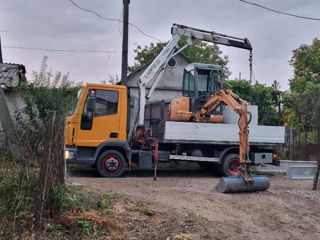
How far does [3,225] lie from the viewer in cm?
467

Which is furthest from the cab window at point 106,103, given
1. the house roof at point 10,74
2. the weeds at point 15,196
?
the weeds at point 15,196

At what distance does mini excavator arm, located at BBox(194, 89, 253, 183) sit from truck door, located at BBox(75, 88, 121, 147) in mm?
3000

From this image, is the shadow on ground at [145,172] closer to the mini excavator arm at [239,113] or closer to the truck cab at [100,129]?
the truck cab at [100,129]

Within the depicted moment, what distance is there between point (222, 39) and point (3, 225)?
1067 centimetres

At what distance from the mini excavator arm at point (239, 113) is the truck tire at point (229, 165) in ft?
4.82

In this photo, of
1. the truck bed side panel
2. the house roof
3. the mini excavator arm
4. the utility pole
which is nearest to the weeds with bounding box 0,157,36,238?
the mini excavator arm

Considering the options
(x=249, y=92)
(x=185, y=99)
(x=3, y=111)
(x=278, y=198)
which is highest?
(x=249, y=92)

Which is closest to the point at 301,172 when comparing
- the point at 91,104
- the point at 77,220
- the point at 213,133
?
the point at 213,133

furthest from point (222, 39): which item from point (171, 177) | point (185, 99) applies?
point (171, 177)

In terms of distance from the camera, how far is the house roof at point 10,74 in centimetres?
1360

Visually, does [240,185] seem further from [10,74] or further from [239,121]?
[10,74]

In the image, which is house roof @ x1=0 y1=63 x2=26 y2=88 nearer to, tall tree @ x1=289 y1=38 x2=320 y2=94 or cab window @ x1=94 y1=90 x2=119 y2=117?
cab window @ x1=94 y1=90 x2=119 y2=117

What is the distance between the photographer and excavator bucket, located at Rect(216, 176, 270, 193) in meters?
8.54

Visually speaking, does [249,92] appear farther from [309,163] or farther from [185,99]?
[185,99]
